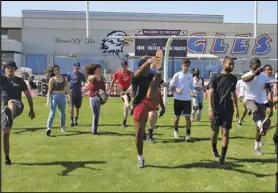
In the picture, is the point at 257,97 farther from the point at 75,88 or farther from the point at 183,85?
the point at 75,88

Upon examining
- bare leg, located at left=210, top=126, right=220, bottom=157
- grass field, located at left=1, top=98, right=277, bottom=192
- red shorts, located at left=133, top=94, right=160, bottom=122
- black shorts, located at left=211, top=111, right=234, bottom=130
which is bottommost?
grass field, located at left=1, top=98, right=277, bottom=192

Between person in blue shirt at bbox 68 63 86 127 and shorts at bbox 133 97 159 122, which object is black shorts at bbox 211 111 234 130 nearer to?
shorts at bbox 133 97 159 122

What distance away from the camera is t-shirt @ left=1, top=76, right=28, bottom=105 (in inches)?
283

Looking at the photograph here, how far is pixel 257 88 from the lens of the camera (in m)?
8.15

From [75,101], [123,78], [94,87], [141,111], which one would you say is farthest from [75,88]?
[141,111]

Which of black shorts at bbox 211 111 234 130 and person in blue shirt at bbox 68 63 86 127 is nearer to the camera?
black shorts at bbox 211 111 234 130

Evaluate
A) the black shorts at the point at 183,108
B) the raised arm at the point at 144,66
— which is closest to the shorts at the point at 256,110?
the black shorts at the point at 183,108

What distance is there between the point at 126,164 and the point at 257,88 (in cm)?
301

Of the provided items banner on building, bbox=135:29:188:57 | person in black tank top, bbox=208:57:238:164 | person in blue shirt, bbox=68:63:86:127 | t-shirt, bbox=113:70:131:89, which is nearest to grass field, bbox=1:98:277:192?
person in black tank top, bbox=208:57:238:164

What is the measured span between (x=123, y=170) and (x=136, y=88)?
139 centimetres

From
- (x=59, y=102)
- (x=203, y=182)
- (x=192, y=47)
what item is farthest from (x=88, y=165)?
(x=192, y=47)

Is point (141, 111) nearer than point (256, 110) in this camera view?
Yes

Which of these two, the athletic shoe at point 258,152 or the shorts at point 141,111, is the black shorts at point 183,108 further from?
the shorts at point 141,111

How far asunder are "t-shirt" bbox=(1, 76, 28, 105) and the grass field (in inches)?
45.9
